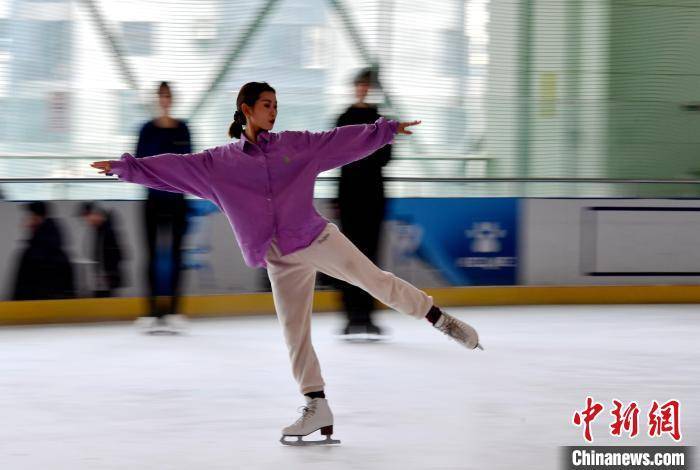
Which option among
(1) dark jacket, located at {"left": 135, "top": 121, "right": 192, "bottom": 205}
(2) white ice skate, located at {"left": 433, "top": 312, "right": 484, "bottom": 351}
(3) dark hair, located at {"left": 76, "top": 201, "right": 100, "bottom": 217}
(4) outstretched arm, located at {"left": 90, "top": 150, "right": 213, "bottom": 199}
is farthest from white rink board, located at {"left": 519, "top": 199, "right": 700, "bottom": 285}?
(4) outstretched arm, located at {"left": 90, "top": 150, "right": 213, "bottom": 199}

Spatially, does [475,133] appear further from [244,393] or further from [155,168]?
[155,168]

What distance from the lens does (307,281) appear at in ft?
14.6

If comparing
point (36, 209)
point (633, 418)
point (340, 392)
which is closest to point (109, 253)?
point (36, 209)

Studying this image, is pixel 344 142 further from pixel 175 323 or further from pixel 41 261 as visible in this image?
pixel 41 261

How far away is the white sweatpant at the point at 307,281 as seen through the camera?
441cm

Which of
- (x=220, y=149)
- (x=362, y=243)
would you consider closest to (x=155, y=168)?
(x=220, y=149)

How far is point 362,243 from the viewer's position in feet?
23.6

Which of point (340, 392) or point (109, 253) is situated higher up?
point (109, 253)

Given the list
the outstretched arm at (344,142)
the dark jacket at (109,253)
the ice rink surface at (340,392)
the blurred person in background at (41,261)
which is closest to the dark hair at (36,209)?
the blurred person in background at (41,261)

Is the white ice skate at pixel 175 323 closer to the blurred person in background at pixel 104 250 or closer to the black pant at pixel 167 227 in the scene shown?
the black pant at pixel 167 227

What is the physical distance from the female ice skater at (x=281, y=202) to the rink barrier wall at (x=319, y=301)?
4.06m

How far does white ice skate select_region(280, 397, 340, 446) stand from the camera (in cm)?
444

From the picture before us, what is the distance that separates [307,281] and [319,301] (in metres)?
4.49

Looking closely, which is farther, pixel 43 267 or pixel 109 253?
pixel 109 253
